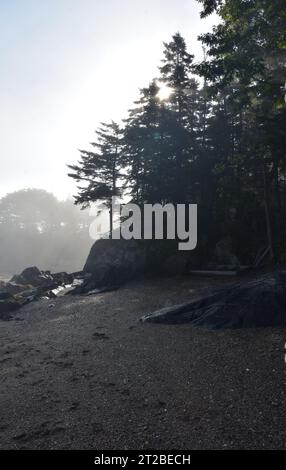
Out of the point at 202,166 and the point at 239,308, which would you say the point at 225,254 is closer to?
the point at 202,166

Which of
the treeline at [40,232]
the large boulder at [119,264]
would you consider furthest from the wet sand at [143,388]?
the treeline at [40,232]

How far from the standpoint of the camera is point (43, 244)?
302 feet

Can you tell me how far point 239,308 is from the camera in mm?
12258

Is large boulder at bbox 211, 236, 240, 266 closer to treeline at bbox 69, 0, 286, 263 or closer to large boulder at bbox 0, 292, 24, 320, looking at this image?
treeline at bbox 69, 0, 286, 263

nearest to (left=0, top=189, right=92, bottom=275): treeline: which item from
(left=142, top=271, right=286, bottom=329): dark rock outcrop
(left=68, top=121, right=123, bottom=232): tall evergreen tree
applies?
(left=68, top=121, right=123, bottom=232): tall evergreen tree

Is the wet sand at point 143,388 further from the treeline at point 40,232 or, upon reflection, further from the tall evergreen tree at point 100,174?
the treeline at point 40,232

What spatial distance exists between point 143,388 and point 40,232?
95.3m

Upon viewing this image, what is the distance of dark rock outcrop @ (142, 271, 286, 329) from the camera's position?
11633mm

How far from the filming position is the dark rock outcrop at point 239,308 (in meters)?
11.6

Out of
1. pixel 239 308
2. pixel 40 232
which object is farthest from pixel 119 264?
pixel 40 232

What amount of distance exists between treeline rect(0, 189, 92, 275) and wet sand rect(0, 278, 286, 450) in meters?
67.1

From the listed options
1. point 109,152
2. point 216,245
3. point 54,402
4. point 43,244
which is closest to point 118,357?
point 54,402
